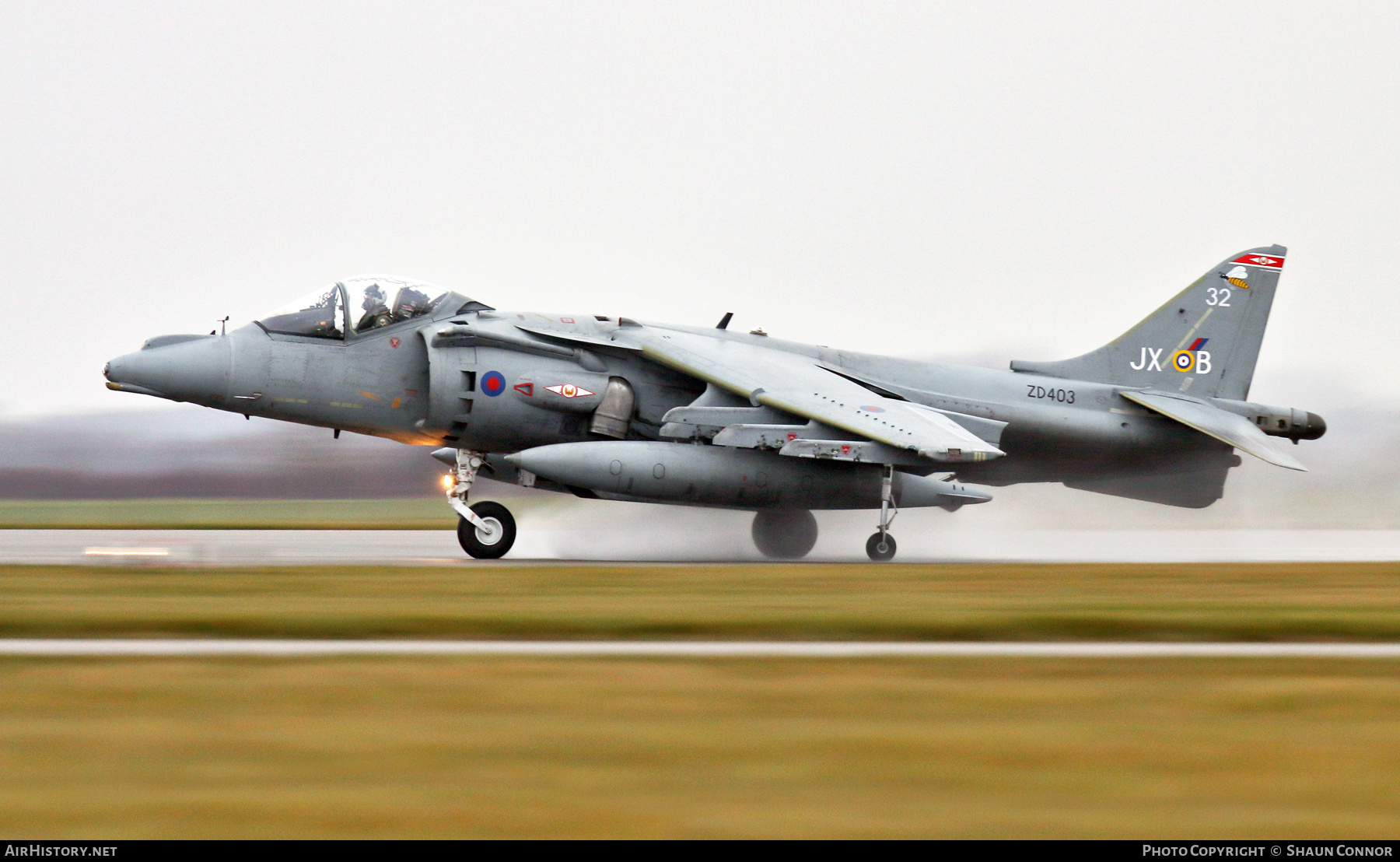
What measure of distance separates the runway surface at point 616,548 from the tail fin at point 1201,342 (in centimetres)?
281

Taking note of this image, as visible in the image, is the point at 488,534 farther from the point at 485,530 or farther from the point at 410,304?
the point at 410,304

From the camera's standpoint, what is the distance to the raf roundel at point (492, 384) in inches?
750

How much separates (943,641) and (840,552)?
36.3 feet

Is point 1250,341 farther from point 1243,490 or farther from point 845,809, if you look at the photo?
point 845,809

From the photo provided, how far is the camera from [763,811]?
5.68 metres

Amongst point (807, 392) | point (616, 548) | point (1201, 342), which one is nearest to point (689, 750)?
point (807, 392)

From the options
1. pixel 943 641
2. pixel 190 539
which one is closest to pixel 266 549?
pixel 190 539

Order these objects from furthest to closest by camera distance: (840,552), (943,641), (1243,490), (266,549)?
(1243,490), (840,552), (266,549), (943,641)

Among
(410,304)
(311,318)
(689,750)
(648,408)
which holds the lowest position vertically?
(648,408)

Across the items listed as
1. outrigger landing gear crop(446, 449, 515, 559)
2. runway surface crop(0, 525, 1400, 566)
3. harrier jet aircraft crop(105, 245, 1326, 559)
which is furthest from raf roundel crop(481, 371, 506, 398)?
runway surface crop(0, 525, 1400, 566)

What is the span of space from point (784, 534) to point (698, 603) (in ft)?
27.2

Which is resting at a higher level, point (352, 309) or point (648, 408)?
point (352, 309)

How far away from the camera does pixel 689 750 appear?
264 inches

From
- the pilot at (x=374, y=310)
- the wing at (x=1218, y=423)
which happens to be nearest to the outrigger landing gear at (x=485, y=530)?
the pilot at (x=374, y=310)
